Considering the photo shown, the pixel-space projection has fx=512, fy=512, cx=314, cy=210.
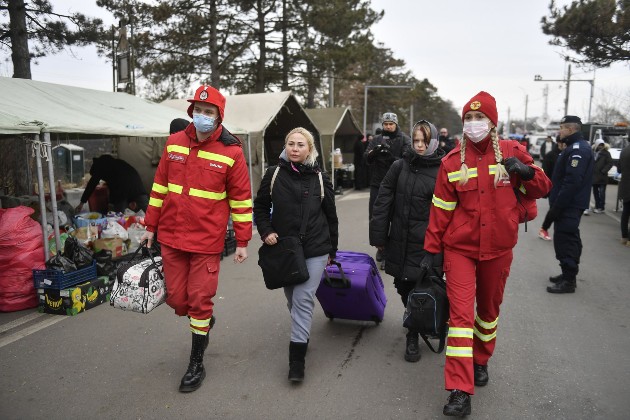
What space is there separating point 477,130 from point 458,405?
1680 mm

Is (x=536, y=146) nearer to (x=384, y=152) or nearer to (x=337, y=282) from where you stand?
(x=384, y=152)

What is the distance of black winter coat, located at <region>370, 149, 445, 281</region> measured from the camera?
398 centimetres

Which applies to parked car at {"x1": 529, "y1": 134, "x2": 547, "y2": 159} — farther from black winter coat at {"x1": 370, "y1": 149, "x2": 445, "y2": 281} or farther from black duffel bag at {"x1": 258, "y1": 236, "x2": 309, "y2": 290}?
black duffel bag at {"x1": 258, "y1": 236, "x2": 309, "y2": 290}

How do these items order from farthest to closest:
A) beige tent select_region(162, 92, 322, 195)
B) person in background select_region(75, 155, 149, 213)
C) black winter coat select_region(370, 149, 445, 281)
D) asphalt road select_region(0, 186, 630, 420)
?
beige tent select_region(162, 92, 322, 195) → person in background select_region(75, 155, 149, 213) → black winter coat select_region(370, 149, 445, 281) → asphalt road select_region(0, 186, 630, 420)

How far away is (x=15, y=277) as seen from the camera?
5.18 metres

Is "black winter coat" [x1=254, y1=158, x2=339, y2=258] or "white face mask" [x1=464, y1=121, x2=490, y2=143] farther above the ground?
"white face mask" [x1=464, y1=121, x2=490, y2=143]

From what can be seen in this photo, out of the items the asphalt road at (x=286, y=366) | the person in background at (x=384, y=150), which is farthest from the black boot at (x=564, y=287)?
the person in background at (x=384, y=150)

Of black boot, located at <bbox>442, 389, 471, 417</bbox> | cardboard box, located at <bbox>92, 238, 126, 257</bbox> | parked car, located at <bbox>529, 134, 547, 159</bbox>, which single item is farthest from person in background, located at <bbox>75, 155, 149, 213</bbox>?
parked car, located at <bbox>529, 134, 547, 159</bbox>

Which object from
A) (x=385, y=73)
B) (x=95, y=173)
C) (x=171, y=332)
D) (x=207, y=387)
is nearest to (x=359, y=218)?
(x=95, y=173)

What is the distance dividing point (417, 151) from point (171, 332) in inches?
106

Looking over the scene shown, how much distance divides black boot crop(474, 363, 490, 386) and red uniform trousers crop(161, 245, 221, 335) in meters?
1.91

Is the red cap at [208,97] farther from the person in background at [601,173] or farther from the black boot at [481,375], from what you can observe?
the person in background at [601,173]

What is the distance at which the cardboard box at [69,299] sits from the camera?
16.7 ft

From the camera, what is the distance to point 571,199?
5781 mm
